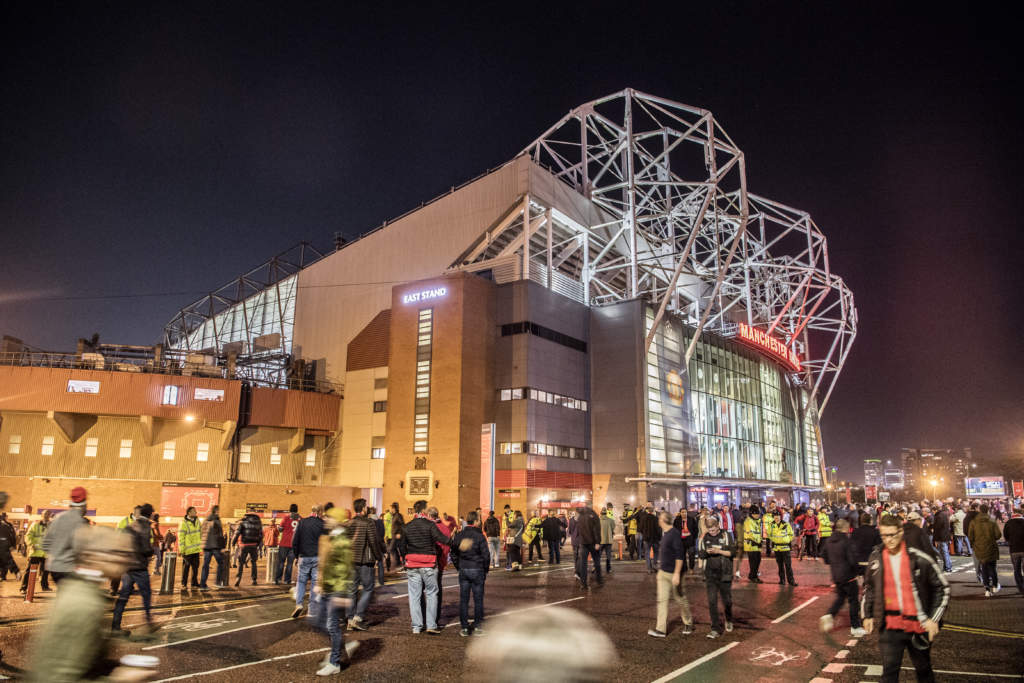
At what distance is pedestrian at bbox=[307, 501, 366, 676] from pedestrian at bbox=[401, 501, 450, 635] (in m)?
1.78

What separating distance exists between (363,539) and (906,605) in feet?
26.2

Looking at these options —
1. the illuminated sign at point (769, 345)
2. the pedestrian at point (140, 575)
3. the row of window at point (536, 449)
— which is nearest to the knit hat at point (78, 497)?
the pedestrian at point (140, 575)

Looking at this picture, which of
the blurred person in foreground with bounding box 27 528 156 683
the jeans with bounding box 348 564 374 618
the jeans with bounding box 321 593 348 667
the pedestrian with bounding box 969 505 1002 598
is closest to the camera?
the blurred person in foreground with bounding box 27 528 156 683

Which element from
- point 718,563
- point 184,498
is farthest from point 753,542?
point 184,498

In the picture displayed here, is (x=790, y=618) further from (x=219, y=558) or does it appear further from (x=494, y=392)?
(x=494, y=392)

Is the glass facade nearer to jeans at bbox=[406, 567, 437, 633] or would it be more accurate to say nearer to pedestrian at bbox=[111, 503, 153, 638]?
jeans at bbox=[406, 567, 437, 633]

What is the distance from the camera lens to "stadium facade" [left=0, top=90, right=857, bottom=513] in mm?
40500

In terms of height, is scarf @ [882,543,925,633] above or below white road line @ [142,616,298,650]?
above

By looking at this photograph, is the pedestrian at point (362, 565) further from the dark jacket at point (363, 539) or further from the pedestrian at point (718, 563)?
the pedestrian at point (718, 563)

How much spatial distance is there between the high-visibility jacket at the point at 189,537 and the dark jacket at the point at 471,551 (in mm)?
7759

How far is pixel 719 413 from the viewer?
54.0m

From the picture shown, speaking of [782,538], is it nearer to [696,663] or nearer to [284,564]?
[696,663]

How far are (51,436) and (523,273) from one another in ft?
104

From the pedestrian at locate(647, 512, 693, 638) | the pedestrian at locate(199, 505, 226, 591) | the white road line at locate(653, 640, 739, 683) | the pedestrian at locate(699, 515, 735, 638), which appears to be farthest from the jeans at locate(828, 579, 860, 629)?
the pedestrian at locate(199, 505, 226, 591)
